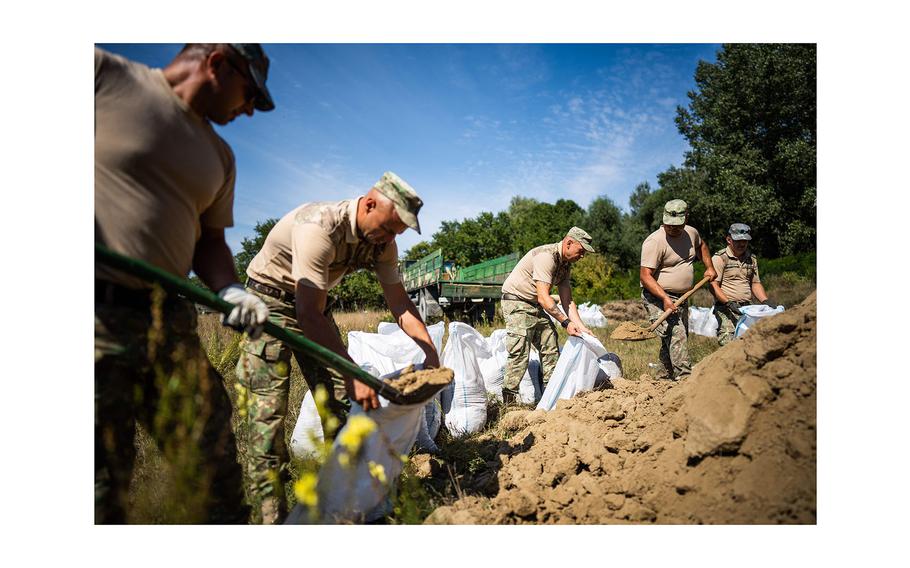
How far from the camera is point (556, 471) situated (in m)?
2.09

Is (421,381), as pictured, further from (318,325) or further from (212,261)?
(212,261)

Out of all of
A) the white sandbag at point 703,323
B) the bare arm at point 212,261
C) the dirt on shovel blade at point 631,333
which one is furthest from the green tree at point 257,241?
the white sandbag at point 703,323

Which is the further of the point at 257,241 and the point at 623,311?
the point at 623,311

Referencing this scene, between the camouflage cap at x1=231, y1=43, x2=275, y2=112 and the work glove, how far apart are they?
675 millimetres

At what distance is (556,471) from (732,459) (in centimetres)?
75

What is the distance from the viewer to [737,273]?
4590mm

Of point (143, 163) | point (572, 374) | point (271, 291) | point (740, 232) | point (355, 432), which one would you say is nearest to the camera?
point (143, 163)

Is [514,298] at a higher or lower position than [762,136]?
lower

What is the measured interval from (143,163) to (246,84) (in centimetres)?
41

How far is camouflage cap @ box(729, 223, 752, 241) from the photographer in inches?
172

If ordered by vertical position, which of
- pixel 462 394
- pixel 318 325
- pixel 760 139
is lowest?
pixel 462 394

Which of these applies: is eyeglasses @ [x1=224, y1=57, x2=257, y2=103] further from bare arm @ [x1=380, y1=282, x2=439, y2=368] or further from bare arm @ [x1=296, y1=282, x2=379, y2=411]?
bare arm @ [x1=380, y1=282, x2=439, y2=368]

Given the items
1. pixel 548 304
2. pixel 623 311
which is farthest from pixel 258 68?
pixel 623 311

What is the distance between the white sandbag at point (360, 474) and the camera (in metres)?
1.80
